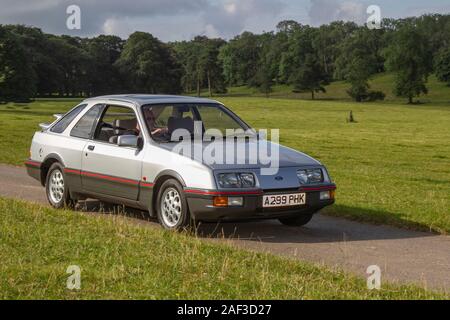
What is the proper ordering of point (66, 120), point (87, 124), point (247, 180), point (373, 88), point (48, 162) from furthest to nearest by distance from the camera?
point (373, 88) → point (66, 120) → point (48, 162) → point (87, 124) → point (247, 180)

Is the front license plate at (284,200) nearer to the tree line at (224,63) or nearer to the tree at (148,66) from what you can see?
the tree line at (224,63)

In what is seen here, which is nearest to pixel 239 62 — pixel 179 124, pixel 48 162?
pixel 48 162

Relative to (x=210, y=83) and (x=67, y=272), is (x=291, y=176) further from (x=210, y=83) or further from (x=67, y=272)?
(x=210, y=83)

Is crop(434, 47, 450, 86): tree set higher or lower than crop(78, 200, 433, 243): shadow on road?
higher

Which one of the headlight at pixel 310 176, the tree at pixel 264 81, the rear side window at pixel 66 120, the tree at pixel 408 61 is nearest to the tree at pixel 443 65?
the tree at pixel 408 61

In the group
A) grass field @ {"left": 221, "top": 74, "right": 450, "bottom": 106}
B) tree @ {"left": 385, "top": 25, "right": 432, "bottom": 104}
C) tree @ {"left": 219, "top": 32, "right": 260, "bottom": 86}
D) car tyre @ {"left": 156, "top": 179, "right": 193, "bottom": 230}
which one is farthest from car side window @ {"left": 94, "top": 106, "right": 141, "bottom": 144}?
tree @ {"left": 219, "top": 32, "right": 260, "bottom": 86}

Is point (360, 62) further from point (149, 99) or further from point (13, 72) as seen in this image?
point (149, 99)

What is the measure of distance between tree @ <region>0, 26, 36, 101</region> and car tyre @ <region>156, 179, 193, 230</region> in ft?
218

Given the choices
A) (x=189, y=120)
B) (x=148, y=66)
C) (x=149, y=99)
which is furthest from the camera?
(x=148, y=66)

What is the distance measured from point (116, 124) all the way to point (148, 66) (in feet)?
338

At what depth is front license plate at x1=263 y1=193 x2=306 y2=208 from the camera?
26.6ft

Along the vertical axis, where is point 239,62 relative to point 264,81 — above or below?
above

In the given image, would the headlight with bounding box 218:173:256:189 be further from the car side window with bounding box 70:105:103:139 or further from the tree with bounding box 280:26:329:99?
the tree with bounding box 280:26:329:99

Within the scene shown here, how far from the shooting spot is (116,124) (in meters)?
10.0
